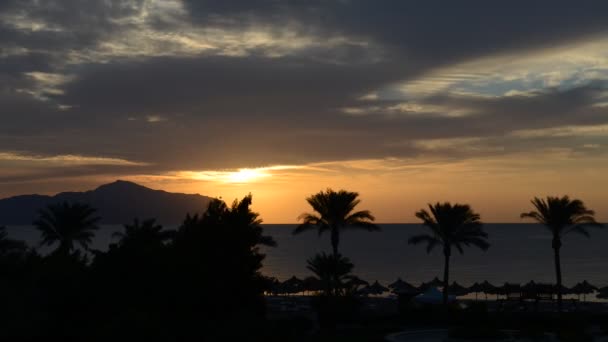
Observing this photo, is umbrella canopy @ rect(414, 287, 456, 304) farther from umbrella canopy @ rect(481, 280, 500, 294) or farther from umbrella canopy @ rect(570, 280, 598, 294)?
umbrella canopy @ rect(570, 280, 598, 294)

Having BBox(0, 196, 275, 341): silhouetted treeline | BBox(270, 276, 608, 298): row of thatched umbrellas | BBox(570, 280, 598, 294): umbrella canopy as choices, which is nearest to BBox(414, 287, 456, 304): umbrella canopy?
BBox(270, 276, 608, 298): row of thatched umbrellas

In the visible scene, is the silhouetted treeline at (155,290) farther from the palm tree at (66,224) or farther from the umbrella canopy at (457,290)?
the umbrella canopy at (457,290)

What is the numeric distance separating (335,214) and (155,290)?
26.6m

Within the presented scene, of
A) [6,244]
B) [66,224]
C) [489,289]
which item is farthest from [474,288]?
[6,244]

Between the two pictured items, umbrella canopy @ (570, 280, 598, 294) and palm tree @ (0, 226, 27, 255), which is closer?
palm tree @ (0, 226, 27, 255)

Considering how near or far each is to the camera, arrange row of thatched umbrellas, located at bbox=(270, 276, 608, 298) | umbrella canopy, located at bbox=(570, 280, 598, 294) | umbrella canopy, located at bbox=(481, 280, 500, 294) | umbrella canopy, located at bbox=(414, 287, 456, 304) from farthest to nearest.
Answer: umbrella canopy, located at bbox=(570, 280, 598, 294) < umbrella canopy, located at bbox=(481, 280, 500, 294) < row of thatched umbrellas, located at bbox=(270, 276, 608, 298) < umbrella canopy, located at bbox=(414, 287, 456, 304)

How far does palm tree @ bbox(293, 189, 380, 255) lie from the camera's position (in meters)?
53.0

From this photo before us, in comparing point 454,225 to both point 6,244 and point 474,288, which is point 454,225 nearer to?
point 474,288

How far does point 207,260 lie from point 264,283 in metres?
3.70

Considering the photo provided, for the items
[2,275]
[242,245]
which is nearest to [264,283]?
[242,245]

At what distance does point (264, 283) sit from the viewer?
34125 mm

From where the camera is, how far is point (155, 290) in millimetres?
28047

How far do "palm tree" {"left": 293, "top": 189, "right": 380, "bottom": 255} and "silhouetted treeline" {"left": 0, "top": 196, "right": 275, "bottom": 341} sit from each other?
1714cm

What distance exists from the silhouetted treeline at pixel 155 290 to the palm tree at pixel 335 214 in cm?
1714
